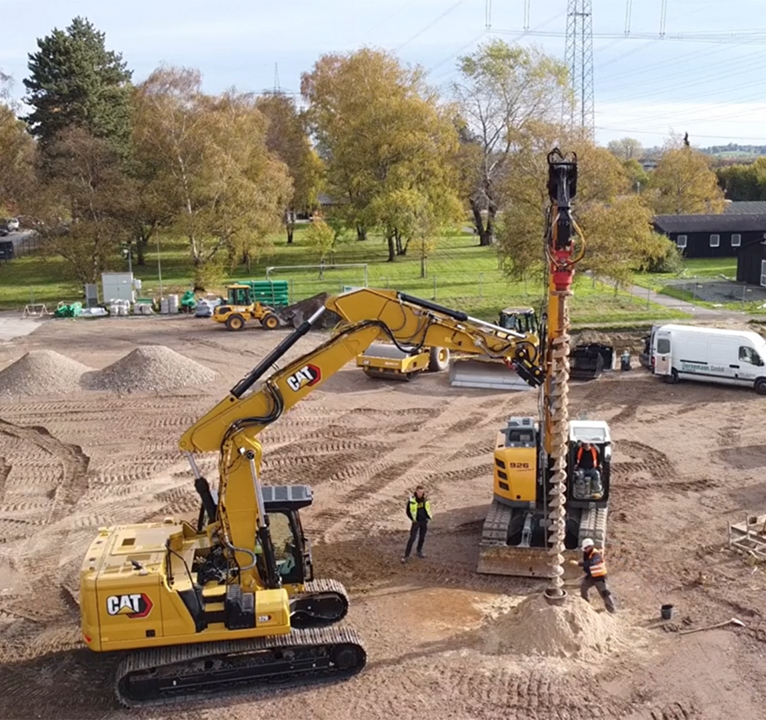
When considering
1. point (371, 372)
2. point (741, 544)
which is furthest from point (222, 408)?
point (371, 372)

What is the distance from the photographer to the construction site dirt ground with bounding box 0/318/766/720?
10945mm

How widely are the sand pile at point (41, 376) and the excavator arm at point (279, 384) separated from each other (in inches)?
661

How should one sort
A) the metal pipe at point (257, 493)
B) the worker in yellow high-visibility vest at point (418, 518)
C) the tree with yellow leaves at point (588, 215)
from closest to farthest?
the metal pipe at point (257, 493) < the worker in yellow high-visibility vest at point (418, 518) < the tree with yellow leaves at point (588, 215)

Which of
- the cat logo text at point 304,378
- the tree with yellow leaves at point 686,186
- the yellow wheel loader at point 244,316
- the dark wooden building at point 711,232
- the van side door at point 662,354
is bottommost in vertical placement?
the van side door at point 662,354

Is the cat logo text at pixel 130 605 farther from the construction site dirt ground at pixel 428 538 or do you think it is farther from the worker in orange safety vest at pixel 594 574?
the worker in orange safety vest at pixel 594 574

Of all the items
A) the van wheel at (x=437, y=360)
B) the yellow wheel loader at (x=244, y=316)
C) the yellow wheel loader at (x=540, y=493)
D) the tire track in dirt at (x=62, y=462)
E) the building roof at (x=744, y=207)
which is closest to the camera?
the yellow wheel loader at (x=540, y=493)

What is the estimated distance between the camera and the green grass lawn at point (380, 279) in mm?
40562

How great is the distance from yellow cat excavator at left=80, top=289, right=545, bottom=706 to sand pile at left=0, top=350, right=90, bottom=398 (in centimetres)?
1619

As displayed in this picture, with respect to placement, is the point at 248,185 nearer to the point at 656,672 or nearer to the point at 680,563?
the point at 680,563

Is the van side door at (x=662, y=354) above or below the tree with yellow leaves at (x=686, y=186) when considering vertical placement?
below

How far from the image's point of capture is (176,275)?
55625mm

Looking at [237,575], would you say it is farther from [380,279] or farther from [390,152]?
[390,152]

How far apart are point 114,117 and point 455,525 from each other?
4359cm

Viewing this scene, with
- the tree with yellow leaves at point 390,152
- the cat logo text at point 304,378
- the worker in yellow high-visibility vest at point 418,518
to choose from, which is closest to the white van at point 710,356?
the worker in yellow high-visibility vest at point 418,518
